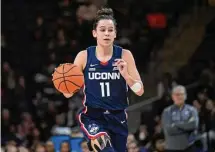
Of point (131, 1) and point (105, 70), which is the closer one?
point (105, 70)

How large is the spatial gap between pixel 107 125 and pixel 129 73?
0.53 metres

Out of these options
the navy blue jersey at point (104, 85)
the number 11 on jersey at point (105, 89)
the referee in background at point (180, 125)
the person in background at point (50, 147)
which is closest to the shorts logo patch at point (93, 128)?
the navy blue jersey at point (104, 85)

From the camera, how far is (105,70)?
22.1ft

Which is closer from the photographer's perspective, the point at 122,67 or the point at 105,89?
the point at 122,67

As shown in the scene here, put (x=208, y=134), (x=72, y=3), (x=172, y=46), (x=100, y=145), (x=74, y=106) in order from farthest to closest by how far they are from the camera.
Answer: (x=172, y=46) → (x=72, y=3) → (x=74, y=106) → (x=208, y=134) → (x=100, y=145)

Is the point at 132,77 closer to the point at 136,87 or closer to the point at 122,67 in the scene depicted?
the point at 136,87

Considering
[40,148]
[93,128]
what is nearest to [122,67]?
[93,128]

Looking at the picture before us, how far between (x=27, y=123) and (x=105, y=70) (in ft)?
21.0

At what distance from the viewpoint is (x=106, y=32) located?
6680mm

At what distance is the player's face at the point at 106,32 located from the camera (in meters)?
6.69

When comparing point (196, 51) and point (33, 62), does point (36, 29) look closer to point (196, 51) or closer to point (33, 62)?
point (33, 62)

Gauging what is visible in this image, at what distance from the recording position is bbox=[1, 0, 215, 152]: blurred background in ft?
39.4

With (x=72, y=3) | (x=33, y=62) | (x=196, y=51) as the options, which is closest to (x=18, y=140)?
(x=33, y=62)

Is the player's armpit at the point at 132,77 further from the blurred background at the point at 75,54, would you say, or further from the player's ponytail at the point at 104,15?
the blurred background at the point at 75,54
